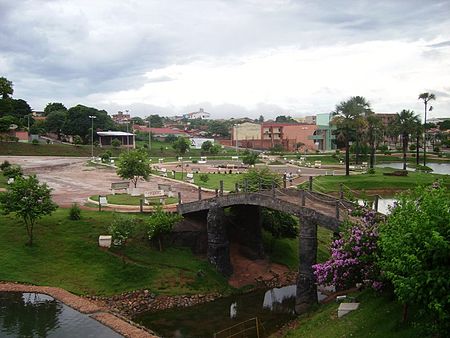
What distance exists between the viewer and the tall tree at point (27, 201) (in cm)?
3219

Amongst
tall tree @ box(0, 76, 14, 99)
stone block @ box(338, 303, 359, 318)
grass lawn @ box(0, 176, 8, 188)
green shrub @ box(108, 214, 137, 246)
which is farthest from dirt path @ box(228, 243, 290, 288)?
tall tree @ box(0, 76, 14, 99)

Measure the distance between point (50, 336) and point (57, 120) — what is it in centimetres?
10682

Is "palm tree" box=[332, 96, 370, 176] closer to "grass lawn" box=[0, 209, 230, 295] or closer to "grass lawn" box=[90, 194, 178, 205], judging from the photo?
"grass lawn" box=[90, 194, 178, 205]

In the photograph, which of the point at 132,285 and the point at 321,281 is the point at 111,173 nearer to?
the point at 132,285

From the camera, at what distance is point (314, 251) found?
2777cm

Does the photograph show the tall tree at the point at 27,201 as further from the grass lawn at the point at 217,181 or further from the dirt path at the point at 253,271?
the grass lawn at the point at 217,181

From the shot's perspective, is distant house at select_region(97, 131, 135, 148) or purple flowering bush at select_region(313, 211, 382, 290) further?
distant house at select_region(97, 131, 135, 148)

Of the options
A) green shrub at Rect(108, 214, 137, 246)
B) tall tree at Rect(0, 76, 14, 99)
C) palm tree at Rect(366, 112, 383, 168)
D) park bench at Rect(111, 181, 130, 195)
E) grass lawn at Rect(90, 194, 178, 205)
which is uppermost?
tall tree at Rect(0, 76, 14, 99)

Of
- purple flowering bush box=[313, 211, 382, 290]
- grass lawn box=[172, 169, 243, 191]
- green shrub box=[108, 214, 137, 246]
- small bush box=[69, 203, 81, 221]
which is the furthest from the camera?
grass lawn box=[172, 169, 243, 191]

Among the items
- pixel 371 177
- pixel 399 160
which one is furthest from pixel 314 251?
pixel 399 160

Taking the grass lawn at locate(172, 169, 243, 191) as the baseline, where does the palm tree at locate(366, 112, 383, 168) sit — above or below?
above

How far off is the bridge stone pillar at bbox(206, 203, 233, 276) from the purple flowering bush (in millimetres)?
12997

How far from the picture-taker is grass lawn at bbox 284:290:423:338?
1686 cm

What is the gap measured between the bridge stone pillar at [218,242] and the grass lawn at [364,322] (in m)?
10.6
